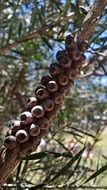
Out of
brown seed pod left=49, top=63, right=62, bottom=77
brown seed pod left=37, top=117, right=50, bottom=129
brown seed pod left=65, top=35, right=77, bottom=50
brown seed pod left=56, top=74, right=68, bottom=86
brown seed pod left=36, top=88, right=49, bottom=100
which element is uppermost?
brown seed pod left=65, top=35, right=77, bottom=50

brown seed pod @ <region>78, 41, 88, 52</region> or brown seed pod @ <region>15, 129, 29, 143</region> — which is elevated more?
brown seed pod @ <region>78, 41, 88, 52</region>

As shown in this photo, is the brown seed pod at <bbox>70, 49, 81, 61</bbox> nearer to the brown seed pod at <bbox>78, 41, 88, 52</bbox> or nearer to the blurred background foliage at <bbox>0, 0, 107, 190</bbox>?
the brown seed pod at <bbox>78, 41, 88, 52</bbox>

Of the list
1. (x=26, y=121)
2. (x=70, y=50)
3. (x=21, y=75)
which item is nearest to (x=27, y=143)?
(x=26, y=121)

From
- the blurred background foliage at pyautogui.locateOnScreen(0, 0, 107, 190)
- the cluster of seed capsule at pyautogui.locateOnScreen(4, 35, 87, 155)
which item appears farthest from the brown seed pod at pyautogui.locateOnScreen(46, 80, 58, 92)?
the blurred background foliage at pyautogui.locateOnScreen(0, 0, 107, 190)

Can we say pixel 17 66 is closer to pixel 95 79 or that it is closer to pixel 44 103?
pixel 95 79

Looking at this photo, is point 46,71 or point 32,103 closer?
point 32,103

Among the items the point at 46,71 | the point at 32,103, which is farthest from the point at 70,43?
the point at 46,71

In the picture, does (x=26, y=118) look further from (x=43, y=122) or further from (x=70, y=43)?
(x=70, y=43)

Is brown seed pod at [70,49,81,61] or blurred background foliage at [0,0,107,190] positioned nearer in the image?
brown seed pod at [70,49,81,61]
